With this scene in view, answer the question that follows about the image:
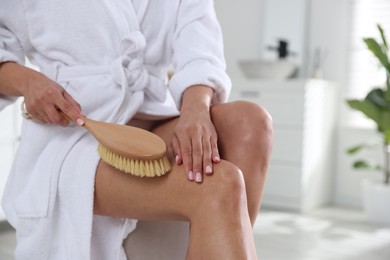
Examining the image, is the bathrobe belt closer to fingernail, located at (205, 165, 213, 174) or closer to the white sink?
fingernail, located at (205, 165, 213, 174)

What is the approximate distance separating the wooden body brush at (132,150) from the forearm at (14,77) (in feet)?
0.56

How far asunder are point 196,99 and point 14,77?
12.7 inches

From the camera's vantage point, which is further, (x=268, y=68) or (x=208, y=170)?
(x=268, y=68)

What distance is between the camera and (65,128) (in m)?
0.87

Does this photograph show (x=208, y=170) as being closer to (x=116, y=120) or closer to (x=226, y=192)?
(x=226, y=192)

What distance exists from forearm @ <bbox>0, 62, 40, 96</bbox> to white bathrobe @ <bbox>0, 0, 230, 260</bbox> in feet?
0.06

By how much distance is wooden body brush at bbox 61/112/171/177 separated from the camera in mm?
694

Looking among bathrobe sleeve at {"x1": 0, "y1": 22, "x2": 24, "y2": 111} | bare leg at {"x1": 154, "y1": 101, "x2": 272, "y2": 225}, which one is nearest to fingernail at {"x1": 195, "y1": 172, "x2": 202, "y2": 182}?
bare leg at {"x1": 154, "y1": 101, "x2": 272, "y2": 225}

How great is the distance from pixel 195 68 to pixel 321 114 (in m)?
2.58

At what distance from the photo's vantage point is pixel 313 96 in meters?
3.20

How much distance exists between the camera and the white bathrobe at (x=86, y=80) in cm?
80

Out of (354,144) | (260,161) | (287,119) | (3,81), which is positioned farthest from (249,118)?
(354,144)

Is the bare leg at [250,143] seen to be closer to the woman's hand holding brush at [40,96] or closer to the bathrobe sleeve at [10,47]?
the woman's hand holding brush at [40,96]

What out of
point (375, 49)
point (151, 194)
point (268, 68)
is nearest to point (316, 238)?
point (375, 49)
